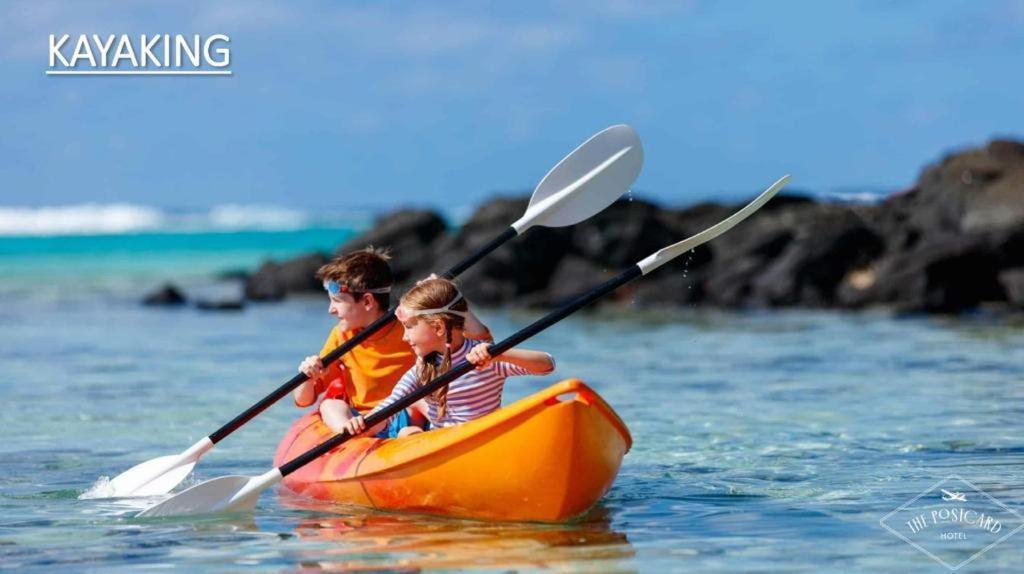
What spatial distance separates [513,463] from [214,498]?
1435 millimetres

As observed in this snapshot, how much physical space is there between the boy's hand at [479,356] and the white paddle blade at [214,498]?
3.82 ft

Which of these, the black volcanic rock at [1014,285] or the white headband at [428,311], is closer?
the white headband at [428,311]

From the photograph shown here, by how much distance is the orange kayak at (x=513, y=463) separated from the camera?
19.6 feet

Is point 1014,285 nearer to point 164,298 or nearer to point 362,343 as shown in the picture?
point 164,298

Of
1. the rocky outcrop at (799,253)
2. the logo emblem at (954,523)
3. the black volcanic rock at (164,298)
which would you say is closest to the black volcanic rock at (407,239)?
the rocky outcrop at (799,253)

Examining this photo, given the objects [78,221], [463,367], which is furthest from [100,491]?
[78,221]

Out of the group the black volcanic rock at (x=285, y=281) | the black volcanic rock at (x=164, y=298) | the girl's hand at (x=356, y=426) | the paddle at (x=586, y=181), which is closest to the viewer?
the girl's hand at (x=356, y=426)

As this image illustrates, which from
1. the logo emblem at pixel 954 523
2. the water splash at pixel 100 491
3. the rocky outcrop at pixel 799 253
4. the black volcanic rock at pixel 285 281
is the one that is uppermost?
the black volcanic rock at pixel 285 281

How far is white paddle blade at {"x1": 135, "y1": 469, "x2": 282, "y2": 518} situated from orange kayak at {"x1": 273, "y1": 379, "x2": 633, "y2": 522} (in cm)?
41

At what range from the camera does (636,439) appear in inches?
362

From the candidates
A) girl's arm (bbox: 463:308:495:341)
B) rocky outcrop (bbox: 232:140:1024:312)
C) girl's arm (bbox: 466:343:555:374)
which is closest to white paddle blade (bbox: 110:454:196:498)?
girl's arm (bbox: 463:308:495:341)

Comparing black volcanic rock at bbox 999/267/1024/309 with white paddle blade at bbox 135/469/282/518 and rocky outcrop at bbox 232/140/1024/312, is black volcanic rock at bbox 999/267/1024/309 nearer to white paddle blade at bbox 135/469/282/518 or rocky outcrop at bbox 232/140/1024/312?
rocky outcrop at bbox 232/140/1024/312

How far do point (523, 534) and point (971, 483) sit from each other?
2.39m

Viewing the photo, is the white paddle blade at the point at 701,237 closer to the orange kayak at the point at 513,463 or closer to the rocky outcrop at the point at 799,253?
the orange kayak at the point at 513,463
